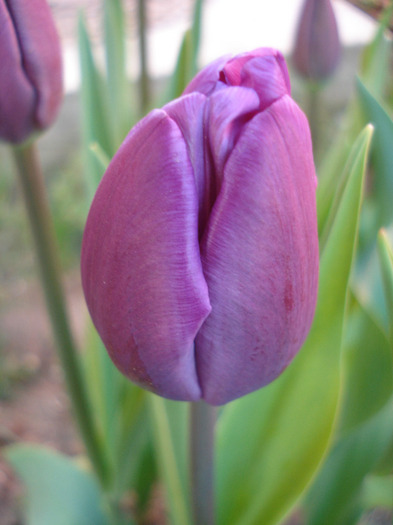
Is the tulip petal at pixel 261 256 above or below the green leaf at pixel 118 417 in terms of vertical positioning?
above

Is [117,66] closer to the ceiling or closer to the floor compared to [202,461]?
closer to the ceiling

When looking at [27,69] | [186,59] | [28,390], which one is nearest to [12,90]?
[27,69]

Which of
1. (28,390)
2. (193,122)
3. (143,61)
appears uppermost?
(193,122)

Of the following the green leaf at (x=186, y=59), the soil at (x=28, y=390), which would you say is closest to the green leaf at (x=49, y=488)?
the soil at (x=28, y=390)

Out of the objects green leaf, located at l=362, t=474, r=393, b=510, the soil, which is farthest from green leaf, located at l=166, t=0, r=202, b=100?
the soil

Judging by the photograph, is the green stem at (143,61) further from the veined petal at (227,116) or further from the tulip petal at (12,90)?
the veined petal at (227,116)

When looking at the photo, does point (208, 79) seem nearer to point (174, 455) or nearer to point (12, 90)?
point (12, 90)
